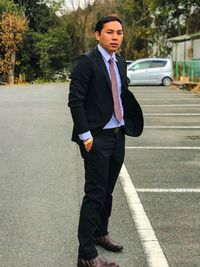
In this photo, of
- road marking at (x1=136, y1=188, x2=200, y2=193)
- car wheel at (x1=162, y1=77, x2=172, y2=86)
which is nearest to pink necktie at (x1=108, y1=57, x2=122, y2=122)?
road marking at (x1=136, y1=188, x2=200, y2=193)

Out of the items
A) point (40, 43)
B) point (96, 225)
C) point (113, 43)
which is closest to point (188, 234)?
point (96, 225)

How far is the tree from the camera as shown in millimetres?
32406

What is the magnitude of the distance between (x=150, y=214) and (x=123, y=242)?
85cm

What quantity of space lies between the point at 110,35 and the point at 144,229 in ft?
6.24

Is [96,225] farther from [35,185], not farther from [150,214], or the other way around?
[35,185]

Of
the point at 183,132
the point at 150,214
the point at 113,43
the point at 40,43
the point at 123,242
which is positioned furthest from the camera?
the point at 40,43

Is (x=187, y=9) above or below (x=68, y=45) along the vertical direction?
above

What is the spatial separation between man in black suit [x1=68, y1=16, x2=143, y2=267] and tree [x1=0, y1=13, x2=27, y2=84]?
29.8m

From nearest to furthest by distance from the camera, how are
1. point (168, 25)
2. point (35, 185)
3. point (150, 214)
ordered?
point (150, 214)
point (35, 185)
point (168, 25)

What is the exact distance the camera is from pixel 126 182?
646cm

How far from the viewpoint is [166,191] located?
19.8 ft

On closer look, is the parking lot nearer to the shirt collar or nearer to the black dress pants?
the black dress pants

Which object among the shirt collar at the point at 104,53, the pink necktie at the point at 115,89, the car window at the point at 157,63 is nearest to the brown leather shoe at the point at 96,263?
the pink necktie at the point at 115,89

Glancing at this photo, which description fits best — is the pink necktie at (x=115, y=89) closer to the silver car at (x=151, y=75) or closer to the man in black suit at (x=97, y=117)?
the man in black suit at (x=97, y=117)
